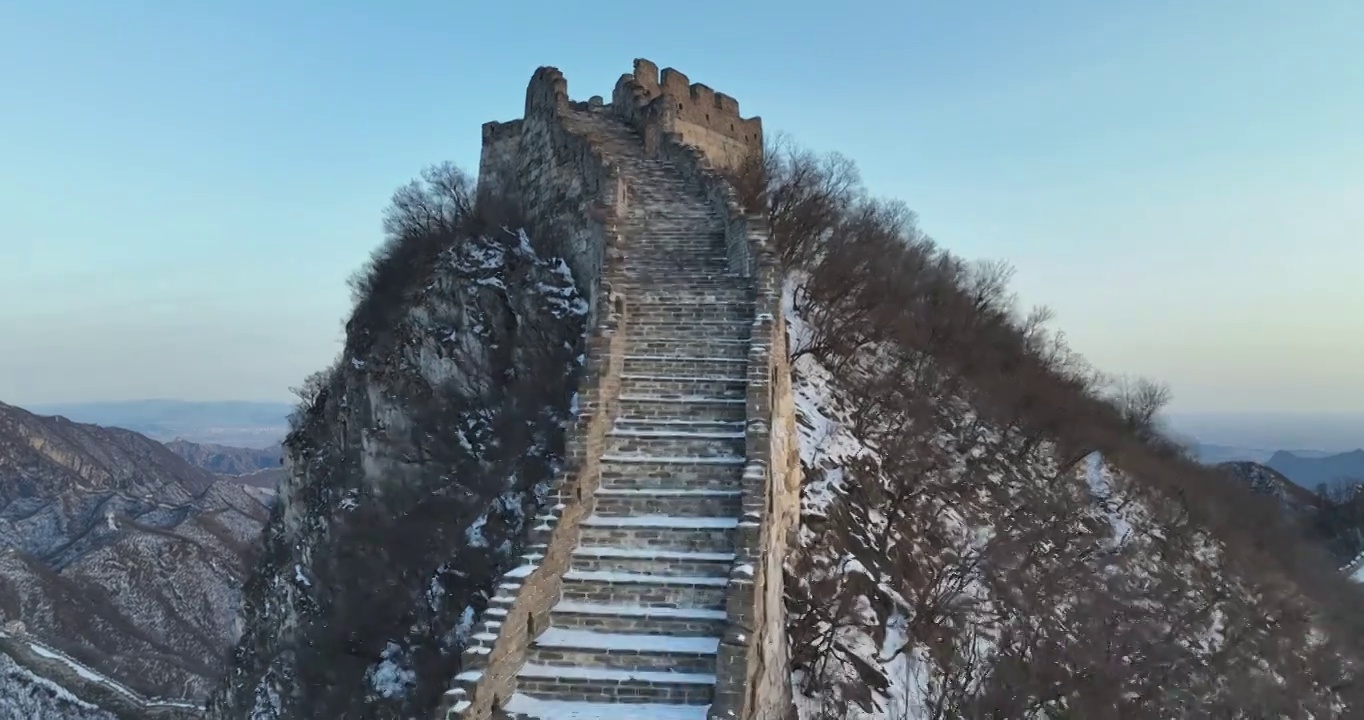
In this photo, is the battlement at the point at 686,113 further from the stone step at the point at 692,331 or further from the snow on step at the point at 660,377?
the snow on step at the point at 660,377

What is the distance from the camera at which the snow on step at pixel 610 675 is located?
25.0ft

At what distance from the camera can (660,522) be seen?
9.39 metres

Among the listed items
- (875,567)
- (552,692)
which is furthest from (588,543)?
(875,567)

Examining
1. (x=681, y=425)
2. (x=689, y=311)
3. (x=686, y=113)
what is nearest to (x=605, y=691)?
(x=681, y=425)

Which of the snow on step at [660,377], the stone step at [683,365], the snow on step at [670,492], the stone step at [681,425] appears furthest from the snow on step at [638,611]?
the stone step at [683,365]

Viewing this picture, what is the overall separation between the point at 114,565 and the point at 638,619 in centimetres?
10268

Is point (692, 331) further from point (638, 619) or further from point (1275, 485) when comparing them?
point (1275, 485)

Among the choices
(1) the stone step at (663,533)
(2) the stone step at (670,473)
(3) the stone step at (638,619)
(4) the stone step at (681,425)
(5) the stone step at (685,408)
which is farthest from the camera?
(5) the stone step at (685,408)

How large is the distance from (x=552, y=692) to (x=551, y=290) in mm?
11131

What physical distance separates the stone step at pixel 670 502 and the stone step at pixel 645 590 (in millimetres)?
1010

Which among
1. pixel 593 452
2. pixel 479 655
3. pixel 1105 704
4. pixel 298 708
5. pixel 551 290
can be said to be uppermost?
pixel 551 290

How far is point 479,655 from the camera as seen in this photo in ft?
24.1

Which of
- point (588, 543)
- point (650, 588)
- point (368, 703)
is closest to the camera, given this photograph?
point (650, 588)

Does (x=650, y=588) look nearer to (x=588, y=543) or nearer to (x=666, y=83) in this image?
(x=588, y=543)
